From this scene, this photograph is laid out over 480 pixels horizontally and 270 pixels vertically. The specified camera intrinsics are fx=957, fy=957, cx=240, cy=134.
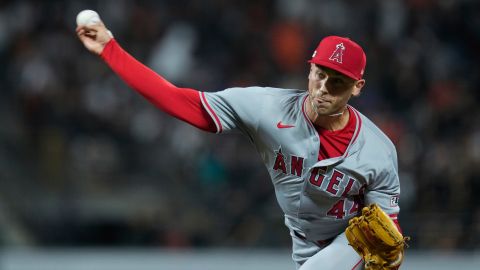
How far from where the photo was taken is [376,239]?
14.3ft

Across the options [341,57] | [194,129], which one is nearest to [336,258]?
[341,57]

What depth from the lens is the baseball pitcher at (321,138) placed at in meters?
4.42

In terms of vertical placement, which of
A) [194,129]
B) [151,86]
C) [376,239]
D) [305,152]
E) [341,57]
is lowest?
[194,129]

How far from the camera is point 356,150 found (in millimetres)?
4539

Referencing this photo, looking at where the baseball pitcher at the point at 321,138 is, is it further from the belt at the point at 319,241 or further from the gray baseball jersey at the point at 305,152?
the belt at the point at 319,241

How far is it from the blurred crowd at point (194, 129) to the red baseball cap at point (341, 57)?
439 cm

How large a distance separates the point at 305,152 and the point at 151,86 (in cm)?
79

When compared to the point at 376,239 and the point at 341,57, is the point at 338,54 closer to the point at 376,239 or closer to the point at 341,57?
the point at 341,57

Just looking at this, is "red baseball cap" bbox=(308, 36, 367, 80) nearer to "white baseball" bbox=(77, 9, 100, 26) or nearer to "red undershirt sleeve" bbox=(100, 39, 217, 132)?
"red undershirt sleeve" bbox=(100, 39, 217, 132)

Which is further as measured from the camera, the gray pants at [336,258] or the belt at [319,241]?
the belt at [319,241]

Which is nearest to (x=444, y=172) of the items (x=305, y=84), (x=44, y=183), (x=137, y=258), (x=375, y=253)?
(x=305, y=84)

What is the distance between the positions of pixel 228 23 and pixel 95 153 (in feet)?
7.72

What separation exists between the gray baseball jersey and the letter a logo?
327 millimetres

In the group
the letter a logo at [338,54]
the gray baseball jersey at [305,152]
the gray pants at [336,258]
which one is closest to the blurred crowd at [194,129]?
the gray pants at [336,258]
